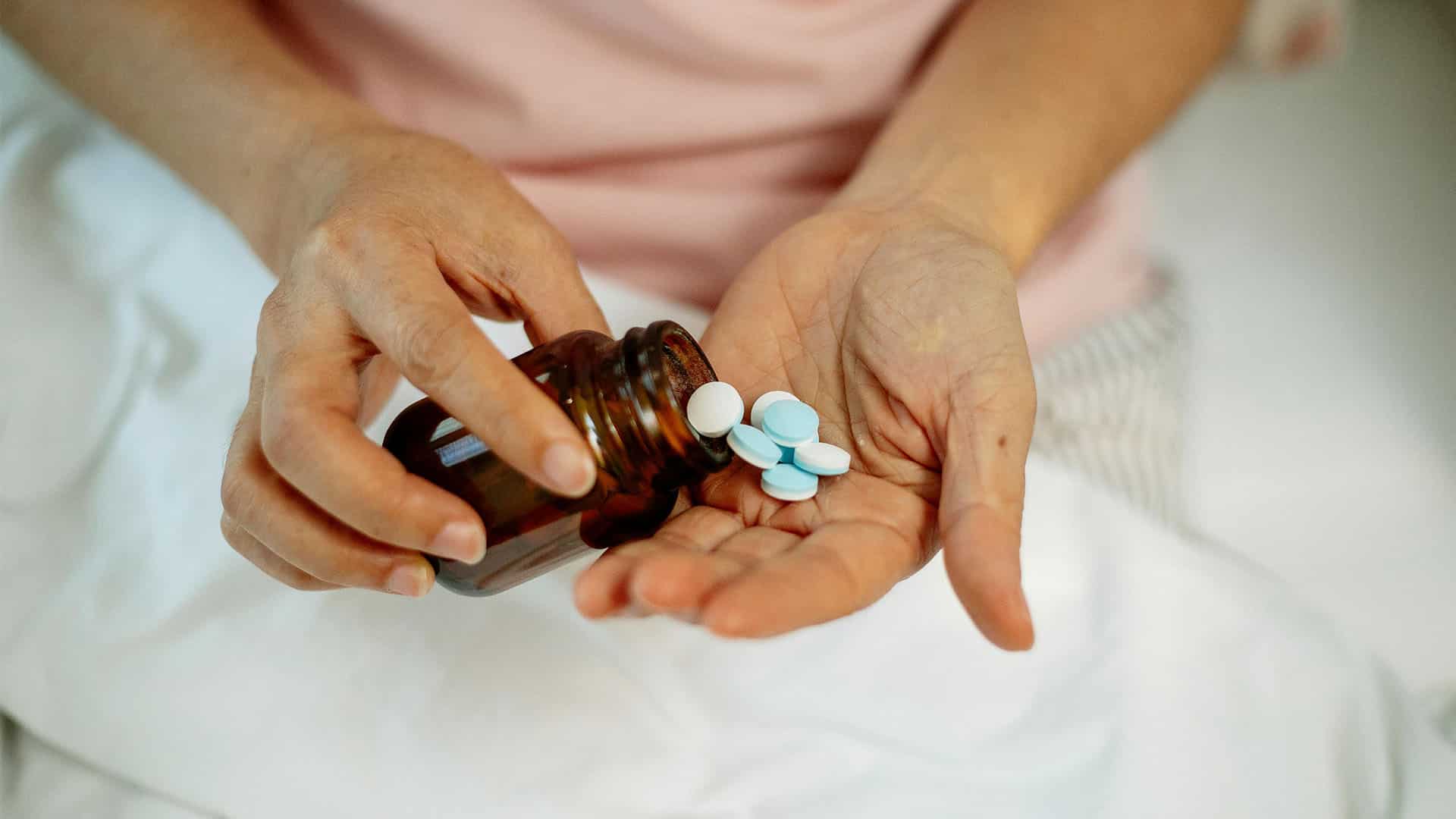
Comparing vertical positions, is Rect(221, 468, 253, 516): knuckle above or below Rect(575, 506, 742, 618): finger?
below

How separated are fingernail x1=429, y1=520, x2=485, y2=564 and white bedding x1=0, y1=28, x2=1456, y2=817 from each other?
0.81 ft

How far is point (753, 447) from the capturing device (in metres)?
0.78

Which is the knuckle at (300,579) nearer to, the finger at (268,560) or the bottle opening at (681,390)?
the finger at (268,560)

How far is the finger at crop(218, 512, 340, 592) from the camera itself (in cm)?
78

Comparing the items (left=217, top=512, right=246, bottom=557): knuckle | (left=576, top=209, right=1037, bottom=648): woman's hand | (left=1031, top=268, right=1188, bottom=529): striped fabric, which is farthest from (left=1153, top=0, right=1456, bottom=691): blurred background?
(left=217, top=512, right=246, bottom=557): knuckle

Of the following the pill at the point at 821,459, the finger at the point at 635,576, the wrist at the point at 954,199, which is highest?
the wrist at the point at 954,199

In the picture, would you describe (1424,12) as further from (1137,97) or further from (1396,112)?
(1137,97)

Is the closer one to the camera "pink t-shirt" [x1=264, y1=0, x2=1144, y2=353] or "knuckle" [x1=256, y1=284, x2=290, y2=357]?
"knuckle" [x1=256, y1=284, x2=290, y2=357]

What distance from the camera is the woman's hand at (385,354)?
0.66m

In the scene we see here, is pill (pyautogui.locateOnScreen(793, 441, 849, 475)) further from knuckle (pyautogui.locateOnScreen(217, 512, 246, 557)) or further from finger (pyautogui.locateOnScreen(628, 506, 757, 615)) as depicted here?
knuckle (pyautogui.locateOnScreen(217, 512, 246, 557))

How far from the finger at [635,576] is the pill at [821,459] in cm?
9

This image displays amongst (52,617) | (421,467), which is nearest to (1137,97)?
(421,467)

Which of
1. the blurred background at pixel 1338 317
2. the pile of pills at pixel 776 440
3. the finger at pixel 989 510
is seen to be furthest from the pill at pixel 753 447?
the blurred background at pixel 1338 317

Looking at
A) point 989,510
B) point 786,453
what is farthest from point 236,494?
point 989,510
